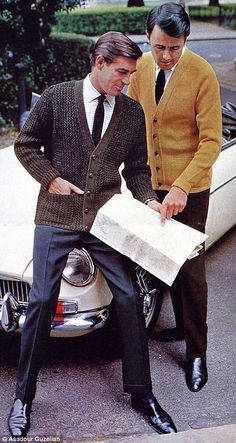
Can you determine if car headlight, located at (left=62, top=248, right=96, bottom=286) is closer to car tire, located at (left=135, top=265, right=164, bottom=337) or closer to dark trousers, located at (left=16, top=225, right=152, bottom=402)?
dark trousers, located at (left=16, top=225, right=152, bottom=402)

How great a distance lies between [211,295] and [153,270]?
1.84m

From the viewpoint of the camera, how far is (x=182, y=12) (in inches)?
140

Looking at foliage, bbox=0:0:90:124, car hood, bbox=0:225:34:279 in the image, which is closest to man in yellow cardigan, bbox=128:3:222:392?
car hood, bbox=0:225:34:279

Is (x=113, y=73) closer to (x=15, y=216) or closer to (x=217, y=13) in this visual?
(x=15, y=216)

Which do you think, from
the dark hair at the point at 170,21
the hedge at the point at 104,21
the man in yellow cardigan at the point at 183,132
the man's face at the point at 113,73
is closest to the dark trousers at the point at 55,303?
the man in yellow cardigan at the point at 183,132

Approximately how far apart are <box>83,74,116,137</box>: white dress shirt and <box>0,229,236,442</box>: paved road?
1.22 m

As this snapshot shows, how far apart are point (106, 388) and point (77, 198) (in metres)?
1.09

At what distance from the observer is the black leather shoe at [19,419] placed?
3352 millimetres

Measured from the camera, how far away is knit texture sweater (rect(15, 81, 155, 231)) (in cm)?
335

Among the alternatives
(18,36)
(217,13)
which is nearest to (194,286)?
(18,36)

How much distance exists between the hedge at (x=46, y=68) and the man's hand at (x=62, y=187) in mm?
7179

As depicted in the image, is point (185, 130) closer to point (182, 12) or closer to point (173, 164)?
point (173, 164)

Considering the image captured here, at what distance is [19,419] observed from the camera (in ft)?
11.1

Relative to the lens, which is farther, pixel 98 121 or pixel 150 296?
pixel 150 296
